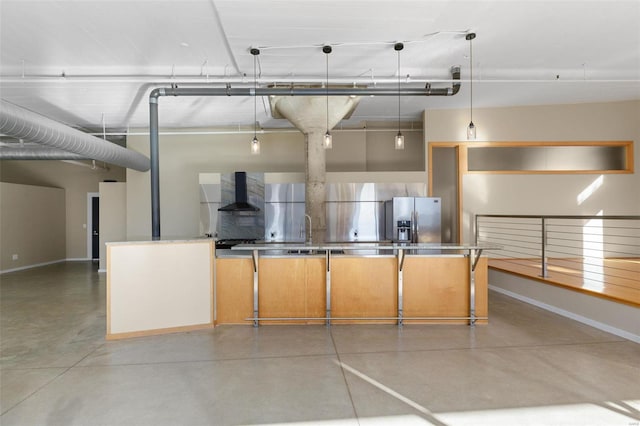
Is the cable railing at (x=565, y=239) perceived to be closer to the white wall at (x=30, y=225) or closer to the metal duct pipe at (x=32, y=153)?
the metal duct pipe at (x=32, y=153)

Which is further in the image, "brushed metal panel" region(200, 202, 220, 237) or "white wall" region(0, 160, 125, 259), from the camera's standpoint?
"white wall" region(0, 160, 125, 259)

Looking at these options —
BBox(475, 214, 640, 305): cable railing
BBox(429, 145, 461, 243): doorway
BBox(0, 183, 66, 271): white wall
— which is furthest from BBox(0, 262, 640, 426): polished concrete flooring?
BBox(0, 183, 66, 271): white wall

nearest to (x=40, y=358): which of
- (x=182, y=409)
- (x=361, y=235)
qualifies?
(x=182, y=409)

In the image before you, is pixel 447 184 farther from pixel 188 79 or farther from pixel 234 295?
pixel 188 79

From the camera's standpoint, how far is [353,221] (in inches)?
287

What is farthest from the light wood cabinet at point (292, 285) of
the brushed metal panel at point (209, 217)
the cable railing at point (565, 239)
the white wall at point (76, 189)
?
the white wall at point (76, 189)

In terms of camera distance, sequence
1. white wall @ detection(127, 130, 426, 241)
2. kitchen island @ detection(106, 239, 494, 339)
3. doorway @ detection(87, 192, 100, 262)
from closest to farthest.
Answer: kitchen island @ detection(106, 239, 494, 339), white wall @ detection(127, 130, 426, 241), doorway @ detection(87, 192, 100, 262)

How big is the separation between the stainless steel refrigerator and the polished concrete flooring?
2.41m

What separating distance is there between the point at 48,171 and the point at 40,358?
31.1 feet

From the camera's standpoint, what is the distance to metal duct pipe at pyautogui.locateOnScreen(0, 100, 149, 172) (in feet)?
13.6

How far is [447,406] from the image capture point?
2391 millimetres

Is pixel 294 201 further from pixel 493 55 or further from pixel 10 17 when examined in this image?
pixel 10 17

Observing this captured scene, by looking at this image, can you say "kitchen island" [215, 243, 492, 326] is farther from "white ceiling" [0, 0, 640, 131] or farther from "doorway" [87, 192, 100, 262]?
"doorway" [87, 192, 100, 262]

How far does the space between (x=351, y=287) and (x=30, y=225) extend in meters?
9.63
